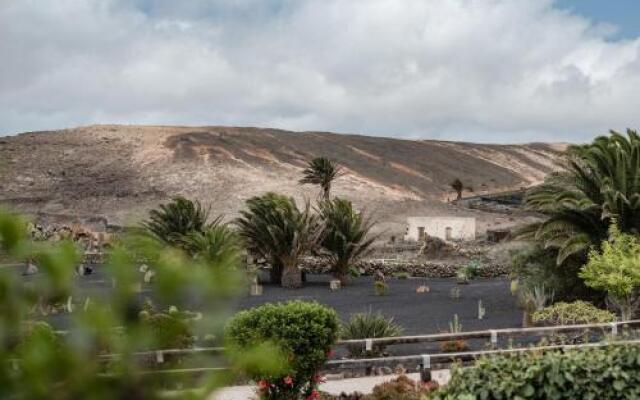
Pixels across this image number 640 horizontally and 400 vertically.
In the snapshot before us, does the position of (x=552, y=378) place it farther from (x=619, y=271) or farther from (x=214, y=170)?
(x=214, y=170)

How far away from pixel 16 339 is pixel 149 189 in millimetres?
67723

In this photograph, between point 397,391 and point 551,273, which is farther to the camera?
point 551,273

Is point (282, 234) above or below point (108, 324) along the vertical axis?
above

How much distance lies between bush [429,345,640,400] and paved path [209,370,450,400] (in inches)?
188

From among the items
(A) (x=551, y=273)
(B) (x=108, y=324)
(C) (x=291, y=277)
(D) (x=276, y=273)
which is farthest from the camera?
(D) (x=276, y=273)

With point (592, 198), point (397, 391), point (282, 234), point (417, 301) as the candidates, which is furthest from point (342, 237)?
point (397, 391)

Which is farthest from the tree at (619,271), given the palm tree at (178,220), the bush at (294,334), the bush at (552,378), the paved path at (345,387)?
the palm tree at (178,220)

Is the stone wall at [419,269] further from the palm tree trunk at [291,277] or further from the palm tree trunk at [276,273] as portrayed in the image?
the palm tree trunk at [291,277]

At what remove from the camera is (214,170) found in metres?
72.2

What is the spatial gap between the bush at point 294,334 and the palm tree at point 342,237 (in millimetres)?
21664

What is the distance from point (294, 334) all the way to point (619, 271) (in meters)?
10.3

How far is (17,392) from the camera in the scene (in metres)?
1.55

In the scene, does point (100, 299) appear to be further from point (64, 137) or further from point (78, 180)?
point (64, 137)

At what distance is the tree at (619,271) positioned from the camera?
19.4 m
